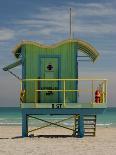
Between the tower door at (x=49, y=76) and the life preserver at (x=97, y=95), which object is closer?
the life preserver at (x=97, y=95)

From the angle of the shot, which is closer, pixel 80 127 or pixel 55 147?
pixel 55 147

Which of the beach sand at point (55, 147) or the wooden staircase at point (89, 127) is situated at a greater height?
the wooden staircase at point (89, 127)

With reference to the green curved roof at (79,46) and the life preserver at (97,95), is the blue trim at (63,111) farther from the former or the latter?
the green curved roof at (79,46)

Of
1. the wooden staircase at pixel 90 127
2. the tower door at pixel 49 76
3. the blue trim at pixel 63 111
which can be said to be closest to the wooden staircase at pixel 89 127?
the wooden staircase at pixel 90 127

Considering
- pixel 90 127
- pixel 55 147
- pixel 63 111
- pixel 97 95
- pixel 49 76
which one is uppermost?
pixel 49 76

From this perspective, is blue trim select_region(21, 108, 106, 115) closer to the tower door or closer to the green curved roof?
the tower door

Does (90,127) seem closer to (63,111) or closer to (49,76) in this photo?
(63,111)

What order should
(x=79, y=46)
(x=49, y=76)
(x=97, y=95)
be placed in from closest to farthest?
(x=97, y=95)
(x=49, y=76)
(x=79, y=46)

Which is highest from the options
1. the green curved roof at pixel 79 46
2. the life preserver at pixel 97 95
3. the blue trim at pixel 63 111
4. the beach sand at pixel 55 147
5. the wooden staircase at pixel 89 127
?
the green curved roof at pixel 79 46

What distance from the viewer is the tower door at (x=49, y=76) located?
23.3 m

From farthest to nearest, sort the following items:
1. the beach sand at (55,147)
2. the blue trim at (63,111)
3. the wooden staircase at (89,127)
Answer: the wooden staircase at (89,127)
the blue trim at (63,111)
the beach sand at (55,147)

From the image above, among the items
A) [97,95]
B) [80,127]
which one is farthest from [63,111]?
[97,95]

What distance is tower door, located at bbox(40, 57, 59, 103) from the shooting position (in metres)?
23.3

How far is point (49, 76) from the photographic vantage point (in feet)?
76.5
